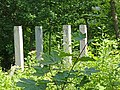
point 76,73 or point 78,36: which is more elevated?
point 78,36

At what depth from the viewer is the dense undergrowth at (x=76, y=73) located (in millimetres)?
1111

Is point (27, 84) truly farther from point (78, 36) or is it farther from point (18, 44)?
point (18, 44)

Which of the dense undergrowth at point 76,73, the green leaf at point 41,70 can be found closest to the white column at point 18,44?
the dense undergrowth at point 76,73

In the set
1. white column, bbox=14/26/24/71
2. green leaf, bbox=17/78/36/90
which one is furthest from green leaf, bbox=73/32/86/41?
white column, bbox=14/26/24/71

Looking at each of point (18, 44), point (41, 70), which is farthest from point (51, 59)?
point (18, 44)

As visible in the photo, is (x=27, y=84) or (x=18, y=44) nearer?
(x=27, y=84)

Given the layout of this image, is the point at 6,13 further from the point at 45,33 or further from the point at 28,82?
the point at 28,82

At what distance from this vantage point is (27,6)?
340 inches

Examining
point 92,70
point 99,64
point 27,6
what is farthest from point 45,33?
point 92,70

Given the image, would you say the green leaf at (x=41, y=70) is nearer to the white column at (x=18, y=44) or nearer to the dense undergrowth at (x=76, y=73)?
the dense undergrowth at (x=76, y=73)

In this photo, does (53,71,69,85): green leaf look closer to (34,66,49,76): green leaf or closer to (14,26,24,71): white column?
(34,66,49,76): green leaf

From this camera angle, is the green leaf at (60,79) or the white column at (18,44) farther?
the white column at (18,44)

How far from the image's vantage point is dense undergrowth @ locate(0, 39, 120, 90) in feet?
3.65

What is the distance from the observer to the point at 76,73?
47.2 inches
